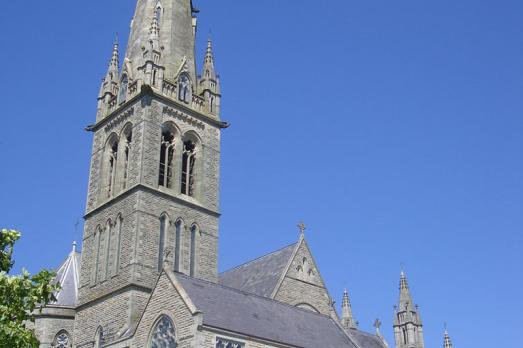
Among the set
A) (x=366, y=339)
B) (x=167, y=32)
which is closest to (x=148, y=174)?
(x=167, y=32)

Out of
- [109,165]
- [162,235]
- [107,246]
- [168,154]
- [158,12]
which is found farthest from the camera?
[158,12]

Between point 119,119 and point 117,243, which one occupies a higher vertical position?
point 119,119

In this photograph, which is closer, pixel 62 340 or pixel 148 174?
pixel 148 174

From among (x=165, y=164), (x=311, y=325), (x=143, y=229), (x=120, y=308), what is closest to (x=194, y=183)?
(x=165, y=164)

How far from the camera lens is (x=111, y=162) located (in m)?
46.8

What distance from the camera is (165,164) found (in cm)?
4425

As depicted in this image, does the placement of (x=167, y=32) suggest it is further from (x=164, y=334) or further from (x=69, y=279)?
(x=164, y=334)

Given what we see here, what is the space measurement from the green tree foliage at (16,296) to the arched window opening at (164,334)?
39.1ft

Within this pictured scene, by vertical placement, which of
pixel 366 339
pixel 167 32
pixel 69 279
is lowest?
pixel 366 339

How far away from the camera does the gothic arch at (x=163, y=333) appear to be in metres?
29.9

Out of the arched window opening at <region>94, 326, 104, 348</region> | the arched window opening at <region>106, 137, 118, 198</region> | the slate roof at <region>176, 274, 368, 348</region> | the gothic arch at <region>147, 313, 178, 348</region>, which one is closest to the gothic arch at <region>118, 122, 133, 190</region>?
the arched window opening at <region>106, 137, 118, 198</region>

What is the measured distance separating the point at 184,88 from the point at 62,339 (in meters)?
17.6

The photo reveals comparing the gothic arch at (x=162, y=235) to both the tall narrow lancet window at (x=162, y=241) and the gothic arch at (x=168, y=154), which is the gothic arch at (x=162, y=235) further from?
the gothic arch at (x=168, y=154)

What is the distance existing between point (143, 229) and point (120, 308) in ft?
15.0
